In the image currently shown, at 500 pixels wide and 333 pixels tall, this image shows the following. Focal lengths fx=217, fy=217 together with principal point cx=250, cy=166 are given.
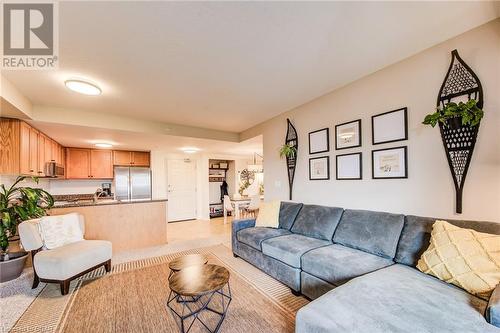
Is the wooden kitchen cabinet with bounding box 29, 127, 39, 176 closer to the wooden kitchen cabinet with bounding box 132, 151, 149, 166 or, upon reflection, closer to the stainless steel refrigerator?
the stainless steel refrigerator

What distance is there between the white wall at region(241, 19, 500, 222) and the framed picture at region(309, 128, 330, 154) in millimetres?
77

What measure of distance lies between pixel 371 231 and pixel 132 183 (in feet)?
19.3

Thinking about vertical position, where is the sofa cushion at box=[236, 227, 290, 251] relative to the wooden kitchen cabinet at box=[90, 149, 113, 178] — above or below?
below

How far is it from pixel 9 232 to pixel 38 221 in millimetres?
573

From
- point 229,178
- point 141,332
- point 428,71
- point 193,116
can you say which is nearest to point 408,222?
point 428,71

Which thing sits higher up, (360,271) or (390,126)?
(390,126)

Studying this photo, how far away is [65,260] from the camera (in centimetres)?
238

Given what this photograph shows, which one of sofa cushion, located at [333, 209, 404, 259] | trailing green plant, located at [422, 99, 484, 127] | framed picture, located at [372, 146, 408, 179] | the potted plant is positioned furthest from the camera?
the potted plant

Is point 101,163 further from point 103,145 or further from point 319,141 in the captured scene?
point 319,141

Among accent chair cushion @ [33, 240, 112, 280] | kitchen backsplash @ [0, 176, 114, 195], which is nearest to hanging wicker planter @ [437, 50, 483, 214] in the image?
accent chair cushion @ [33, 240, 112, 280]

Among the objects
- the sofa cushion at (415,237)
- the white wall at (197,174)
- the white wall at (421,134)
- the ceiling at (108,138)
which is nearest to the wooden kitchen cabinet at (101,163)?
the ceiling at (108,138)

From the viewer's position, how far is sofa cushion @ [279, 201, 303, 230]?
325 cm

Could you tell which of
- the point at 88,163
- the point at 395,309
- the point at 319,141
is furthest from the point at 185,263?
the point at 88,163

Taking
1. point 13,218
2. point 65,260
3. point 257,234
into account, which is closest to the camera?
point 65,260
